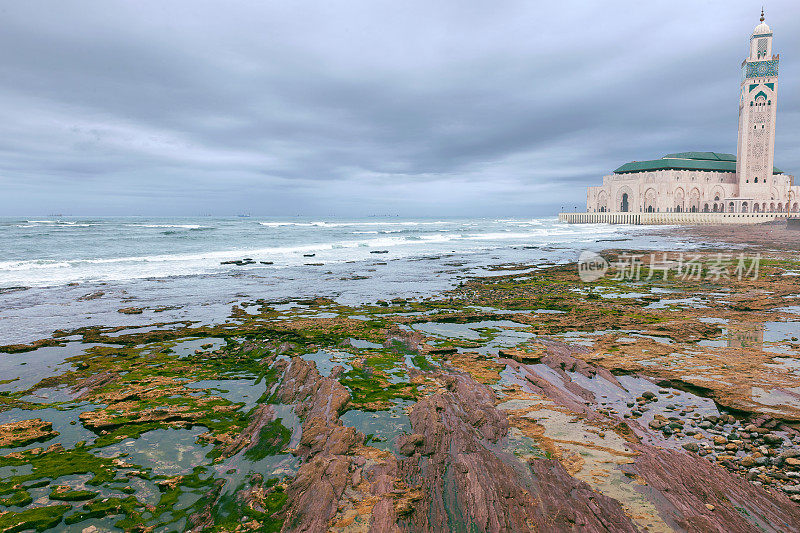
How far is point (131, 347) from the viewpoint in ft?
27.7

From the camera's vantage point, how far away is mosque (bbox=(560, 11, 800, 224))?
86.8m

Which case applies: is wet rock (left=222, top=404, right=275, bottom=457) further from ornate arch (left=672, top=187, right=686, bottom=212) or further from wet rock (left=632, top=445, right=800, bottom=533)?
ornate arch (left=672, top=187, right=686, bottom=212)

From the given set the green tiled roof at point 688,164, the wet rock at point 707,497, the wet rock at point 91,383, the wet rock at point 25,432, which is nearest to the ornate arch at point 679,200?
the green tiled roof at point 688,164

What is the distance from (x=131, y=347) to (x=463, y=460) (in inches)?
303

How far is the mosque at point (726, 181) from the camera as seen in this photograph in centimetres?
8681

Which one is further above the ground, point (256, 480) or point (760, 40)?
point (760, 40)

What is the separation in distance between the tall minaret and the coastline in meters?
111

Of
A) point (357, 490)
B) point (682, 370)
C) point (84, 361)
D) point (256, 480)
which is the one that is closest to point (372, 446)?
point (357, 490)

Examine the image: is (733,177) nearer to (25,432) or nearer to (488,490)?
(488,490)

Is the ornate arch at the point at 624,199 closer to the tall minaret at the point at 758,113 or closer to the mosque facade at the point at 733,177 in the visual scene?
the mosque facade at the point at 733,177

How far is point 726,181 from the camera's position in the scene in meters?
104

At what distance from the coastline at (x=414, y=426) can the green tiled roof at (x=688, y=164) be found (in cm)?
12127

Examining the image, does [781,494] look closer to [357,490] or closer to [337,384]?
[357,490]

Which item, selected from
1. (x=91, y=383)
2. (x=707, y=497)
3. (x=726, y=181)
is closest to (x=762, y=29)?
(x=726, y=181)
